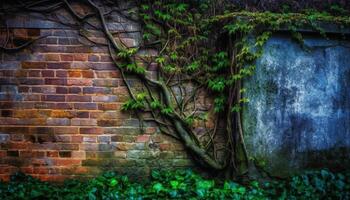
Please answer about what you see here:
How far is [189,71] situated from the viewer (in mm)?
3707

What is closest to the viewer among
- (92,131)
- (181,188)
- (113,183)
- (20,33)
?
(181,188)

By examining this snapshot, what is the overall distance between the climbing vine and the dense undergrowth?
12.9 inches

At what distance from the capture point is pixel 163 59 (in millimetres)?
3609

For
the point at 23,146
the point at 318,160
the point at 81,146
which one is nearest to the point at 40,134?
the point at 23,146

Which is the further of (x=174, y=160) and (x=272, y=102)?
(x=174, y=160)

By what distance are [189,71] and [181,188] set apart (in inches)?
53.4

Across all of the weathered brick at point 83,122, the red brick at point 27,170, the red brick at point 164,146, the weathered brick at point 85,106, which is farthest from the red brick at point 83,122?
the red brick at point 164,146

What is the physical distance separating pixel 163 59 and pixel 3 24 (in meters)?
1.86

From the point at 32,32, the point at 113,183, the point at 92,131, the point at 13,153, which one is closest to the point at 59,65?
the point at 32,32

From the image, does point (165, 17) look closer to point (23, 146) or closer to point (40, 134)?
point (40, 134)

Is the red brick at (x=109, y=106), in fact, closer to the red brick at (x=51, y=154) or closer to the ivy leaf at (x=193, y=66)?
the red brick at (x=51, y=154)

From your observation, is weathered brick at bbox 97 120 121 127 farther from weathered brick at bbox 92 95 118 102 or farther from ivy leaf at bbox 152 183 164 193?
ivy leaf at bbox 152 183 164 193

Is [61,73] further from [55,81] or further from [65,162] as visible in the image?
[65,162]

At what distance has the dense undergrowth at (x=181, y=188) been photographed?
3162mm
